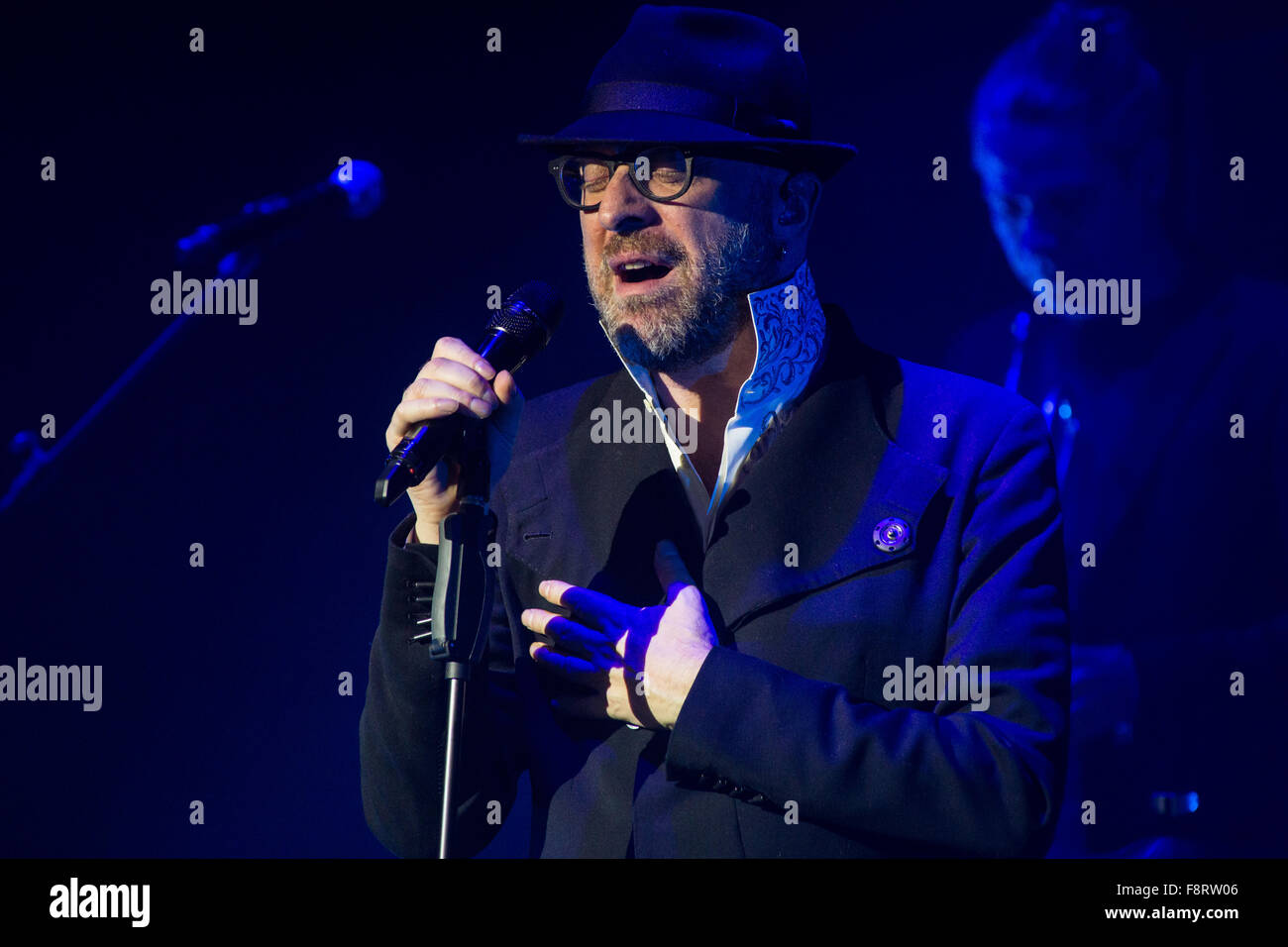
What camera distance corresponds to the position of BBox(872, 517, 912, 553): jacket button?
6.33ft

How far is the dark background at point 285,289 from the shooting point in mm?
2408

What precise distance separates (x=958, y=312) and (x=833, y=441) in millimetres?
487

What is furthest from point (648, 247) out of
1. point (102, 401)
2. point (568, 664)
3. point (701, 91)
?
point (102, 401)


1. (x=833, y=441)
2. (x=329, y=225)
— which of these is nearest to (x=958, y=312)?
(x=833, y=441)

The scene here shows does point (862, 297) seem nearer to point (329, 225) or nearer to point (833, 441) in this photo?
point (833, 441)

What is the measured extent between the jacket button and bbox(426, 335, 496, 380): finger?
65 cm

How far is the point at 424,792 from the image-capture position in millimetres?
1989

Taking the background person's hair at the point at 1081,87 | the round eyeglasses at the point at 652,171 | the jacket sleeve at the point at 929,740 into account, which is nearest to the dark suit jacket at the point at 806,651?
the jacket sleeve at the point at 929,740

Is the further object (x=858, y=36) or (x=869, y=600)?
(x=858, y=36)

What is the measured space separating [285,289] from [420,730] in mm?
990

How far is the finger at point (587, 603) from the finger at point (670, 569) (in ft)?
0.36

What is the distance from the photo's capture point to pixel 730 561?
199 centimetres

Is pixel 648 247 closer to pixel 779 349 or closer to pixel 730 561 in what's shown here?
pixel 779 349

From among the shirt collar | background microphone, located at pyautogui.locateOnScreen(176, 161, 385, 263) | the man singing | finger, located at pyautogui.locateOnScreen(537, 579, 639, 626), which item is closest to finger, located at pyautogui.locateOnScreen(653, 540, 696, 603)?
the man singing
